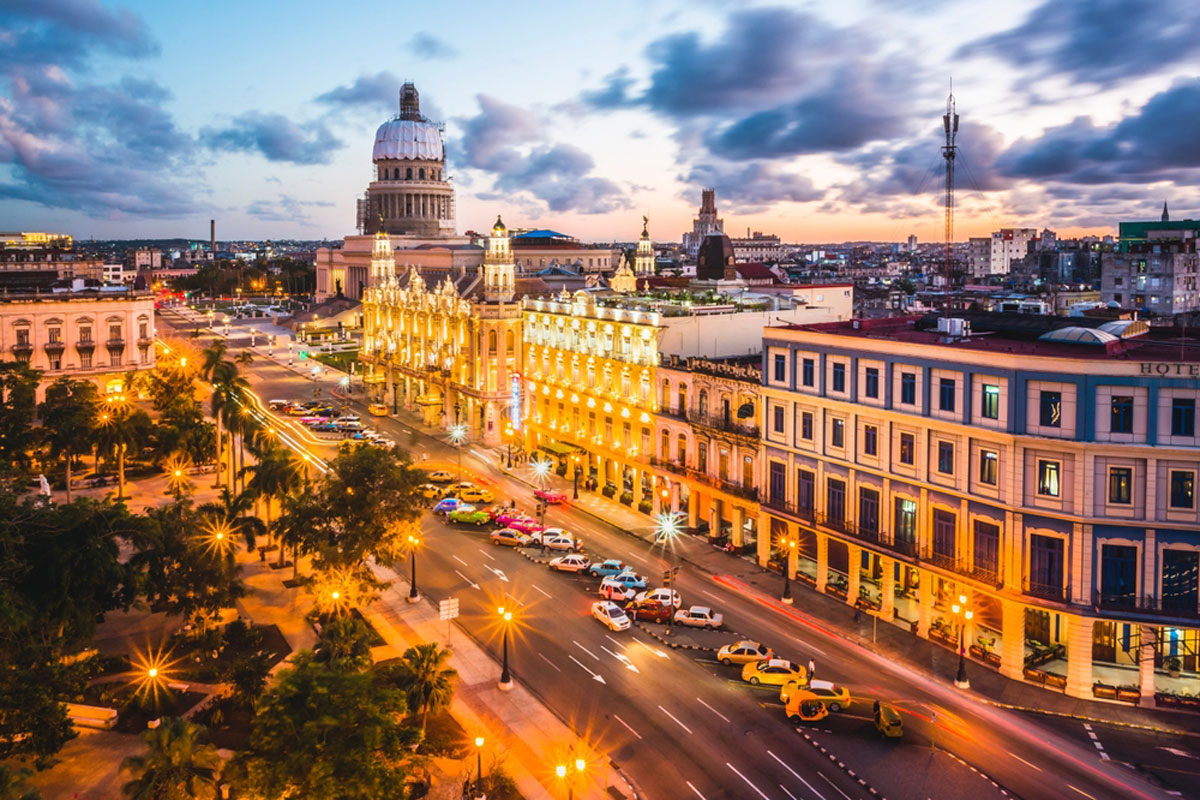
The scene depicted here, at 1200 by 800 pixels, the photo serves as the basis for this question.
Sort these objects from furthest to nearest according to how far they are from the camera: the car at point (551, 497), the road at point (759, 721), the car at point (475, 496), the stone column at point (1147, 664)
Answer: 1. the car at point (475, 496)
2. the car at point (551, 497)
3. the stone column at point (1147, 664)
4. the road at point (759, 721)

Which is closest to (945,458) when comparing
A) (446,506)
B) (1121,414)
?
(1121,414)

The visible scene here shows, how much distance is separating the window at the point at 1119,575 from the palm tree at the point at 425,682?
2949 centimetres

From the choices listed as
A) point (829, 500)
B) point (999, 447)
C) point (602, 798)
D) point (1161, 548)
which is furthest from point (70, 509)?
point (1161, 548)

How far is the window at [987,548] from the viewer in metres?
45.0

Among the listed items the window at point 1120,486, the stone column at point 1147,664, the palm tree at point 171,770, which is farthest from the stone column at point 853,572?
the palm tree at point 171,770

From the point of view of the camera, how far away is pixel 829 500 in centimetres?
5441

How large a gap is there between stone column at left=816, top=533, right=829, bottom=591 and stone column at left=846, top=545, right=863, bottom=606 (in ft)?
5.23

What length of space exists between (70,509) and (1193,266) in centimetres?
15151

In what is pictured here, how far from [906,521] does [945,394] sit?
23.9ft

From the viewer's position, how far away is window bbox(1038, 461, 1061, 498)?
4316 cm

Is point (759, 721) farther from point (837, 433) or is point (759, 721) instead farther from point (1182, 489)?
point (1182, 489)

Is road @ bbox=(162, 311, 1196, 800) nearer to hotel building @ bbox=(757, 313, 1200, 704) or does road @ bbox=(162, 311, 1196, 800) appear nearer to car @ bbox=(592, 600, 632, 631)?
car @ bbox=(592, 600, 632, 631)

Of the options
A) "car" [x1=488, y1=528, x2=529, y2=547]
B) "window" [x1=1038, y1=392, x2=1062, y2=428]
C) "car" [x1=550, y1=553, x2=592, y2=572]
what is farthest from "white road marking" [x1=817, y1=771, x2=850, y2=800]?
"car" [x1=488, y1=528, x2=529, y2=547]

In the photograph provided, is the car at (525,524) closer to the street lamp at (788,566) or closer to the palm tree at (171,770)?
the street lamp at (788,566)
